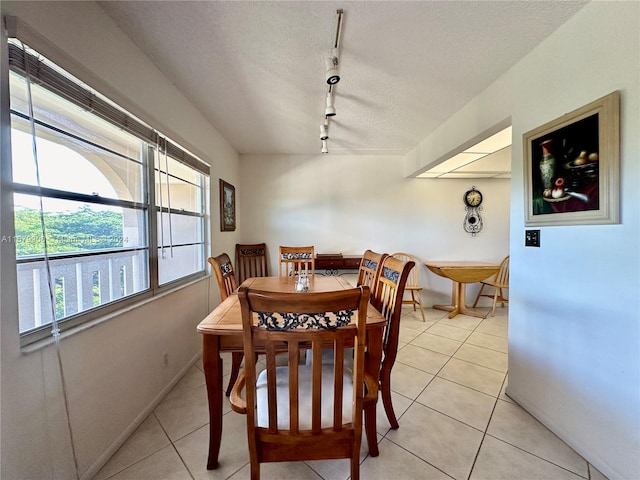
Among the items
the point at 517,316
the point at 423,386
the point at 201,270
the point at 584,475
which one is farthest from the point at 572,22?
the point at 201,270

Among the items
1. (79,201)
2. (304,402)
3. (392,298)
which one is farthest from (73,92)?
(392,298)

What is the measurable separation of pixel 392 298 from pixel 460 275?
2.46 metres

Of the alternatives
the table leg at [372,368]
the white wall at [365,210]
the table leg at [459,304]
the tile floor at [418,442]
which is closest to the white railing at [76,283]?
the tile floor at [418,442]

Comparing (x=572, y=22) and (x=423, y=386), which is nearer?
(x=572, y=22)

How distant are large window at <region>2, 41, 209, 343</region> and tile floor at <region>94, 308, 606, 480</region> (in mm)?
802

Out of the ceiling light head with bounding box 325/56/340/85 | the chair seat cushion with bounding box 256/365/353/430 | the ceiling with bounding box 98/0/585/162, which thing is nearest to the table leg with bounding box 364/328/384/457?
the chair seat cushion with bounding box 256/365/353/430

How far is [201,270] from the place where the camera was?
102 inches

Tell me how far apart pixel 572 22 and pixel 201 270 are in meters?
3.30

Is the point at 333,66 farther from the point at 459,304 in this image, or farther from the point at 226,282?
the point at 459,304

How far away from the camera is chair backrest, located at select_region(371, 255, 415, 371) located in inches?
51.6

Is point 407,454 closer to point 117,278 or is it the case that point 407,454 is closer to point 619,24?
point 117,278

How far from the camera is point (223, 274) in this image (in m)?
1.71

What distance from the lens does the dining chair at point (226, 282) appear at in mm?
1621

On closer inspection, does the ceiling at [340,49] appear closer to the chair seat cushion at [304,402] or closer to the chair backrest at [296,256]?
the chair backrest at [296,256]
